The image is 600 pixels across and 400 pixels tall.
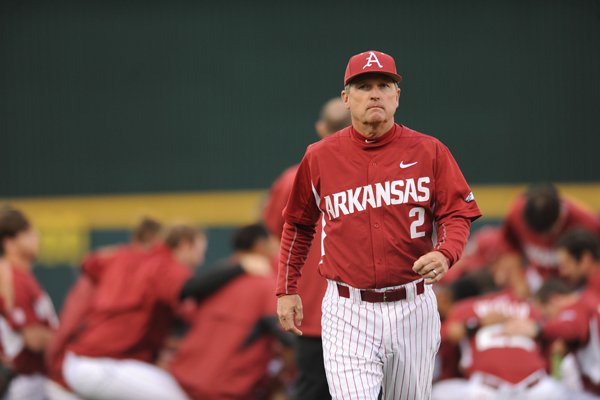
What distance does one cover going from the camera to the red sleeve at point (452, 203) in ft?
12.0

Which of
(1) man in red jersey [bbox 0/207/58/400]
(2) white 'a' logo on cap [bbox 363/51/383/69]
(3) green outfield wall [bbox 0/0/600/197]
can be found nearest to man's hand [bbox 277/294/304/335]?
(2) white 'a' logo on cap [bbox 363/51/383/69]

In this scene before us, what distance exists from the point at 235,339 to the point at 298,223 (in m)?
2.96

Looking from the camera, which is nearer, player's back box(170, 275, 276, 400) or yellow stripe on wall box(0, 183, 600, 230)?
player's back box(170, 275, 276, 400)

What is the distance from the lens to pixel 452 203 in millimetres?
3721

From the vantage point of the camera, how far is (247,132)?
1343 centimetres

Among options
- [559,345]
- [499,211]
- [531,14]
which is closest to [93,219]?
[499,211]

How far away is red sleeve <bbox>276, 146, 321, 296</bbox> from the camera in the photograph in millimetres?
3945

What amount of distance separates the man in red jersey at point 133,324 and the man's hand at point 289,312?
9.39 feet

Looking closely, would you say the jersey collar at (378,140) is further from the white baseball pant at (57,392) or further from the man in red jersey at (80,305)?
the white baseball pant at (57,392)

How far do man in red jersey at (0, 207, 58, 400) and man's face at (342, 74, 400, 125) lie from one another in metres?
3.61

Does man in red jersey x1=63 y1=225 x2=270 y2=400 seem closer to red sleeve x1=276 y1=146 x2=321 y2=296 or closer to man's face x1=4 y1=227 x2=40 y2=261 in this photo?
man's face x1=4 y1=227 x2=40 y2=261

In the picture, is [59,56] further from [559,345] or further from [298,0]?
[559,345]

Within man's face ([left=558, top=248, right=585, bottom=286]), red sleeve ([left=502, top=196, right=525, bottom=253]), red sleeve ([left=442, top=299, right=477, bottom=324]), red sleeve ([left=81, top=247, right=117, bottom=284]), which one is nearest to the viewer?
red sleeve ([left=442, top=299, right=477, bottom=324])

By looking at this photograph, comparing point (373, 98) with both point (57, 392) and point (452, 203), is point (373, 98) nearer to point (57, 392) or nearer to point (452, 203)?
point (452, 203)
